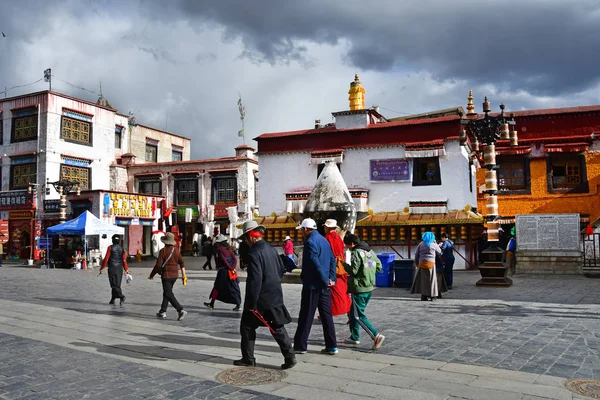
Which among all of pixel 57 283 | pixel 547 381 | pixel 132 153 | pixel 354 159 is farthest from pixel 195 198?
pixel 547 381

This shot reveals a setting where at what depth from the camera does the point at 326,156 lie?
2697 cm

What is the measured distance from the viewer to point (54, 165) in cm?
3372

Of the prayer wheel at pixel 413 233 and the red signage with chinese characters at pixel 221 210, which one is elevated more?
the red signage with chinese characters at pixel 221 210

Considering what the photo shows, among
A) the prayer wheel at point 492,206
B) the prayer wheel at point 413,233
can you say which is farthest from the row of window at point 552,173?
the prayer wheel at point 492,206

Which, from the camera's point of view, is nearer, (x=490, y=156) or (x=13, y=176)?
(x=490, y=156)

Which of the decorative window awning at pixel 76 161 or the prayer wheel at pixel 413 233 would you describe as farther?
the decorative window awning at pixel 76 161

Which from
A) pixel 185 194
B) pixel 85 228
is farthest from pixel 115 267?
pixel 185 194

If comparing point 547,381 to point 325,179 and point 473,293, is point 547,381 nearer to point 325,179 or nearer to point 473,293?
point 473,293

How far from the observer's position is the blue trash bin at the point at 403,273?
15.6 m

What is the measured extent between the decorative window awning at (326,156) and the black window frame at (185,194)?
41.0ft

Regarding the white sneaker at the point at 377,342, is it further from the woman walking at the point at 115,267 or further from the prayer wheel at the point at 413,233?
the prayer wheel at the point at 413,233

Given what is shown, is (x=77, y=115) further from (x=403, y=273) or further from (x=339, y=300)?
(x=339, y=300)

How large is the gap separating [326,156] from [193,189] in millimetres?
13450

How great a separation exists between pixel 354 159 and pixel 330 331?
66.5 feet
